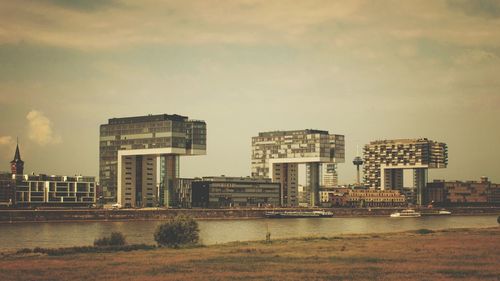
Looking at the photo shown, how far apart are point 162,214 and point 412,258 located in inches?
5627

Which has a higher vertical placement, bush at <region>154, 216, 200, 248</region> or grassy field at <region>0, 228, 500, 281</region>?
bush at <region>154, 216, 200, 248</region>

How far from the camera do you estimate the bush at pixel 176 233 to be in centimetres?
7688

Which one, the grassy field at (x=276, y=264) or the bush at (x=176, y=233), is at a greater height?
the bush at (x=176, y=233)

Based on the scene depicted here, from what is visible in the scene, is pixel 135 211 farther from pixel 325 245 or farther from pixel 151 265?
pixel 151 265

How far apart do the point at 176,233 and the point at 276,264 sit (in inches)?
931

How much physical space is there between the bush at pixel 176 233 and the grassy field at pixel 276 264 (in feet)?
16.0

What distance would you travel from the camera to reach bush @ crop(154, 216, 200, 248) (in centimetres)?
7688

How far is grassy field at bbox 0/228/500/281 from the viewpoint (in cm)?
4872

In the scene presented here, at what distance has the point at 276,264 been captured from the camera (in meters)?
55.8

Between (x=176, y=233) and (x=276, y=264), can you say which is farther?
(x=176, y=233)

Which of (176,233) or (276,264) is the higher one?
(176,233)

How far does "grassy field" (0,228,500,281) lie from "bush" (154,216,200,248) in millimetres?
4885

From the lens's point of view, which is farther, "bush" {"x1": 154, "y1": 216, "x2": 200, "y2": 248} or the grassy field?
"bush" {"x1": 154, "y1": 216, "x2": 200, "y2": 248}

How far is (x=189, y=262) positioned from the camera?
5744 centimetres
